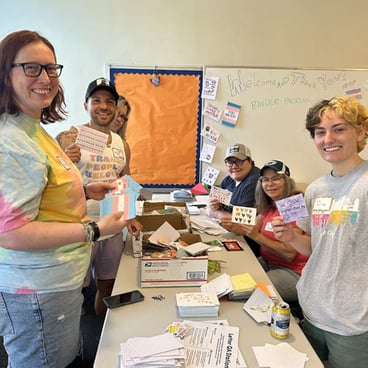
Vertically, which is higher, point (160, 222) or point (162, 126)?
point (162, 126)

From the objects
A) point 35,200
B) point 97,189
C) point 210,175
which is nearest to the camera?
point 35,200

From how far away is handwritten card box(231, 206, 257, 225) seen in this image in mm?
1780

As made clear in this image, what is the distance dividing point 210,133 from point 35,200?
8.28 feet

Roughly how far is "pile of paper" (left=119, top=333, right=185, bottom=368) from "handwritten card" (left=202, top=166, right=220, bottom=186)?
2421 mm

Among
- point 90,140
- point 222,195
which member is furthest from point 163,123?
point 90,140

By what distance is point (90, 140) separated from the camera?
5.77 feet

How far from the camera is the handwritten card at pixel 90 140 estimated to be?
174cm

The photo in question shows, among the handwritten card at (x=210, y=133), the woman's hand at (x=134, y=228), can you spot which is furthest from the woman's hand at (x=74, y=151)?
the handwritten card at (x=210, y=133)

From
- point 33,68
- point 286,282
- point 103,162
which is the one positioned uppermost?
point 33,68

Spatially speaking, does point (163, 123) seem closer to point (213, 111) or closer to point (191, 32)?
point (213, 111)

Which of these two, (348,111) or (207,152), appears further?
(207,152)

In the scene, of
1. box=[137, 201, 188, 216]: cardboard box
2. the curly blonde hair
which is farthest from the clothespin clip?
Result: the curly blonde hair

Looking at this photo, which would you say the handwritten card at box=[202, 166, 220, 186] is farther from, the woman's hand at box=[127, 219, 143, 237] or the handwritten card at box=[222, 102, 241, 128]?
the woman's hand at box=[127, 219, 143, 237]

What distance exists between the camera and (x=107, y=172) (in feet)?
6.30
